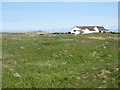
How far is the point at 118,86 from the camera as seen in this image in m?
14.1

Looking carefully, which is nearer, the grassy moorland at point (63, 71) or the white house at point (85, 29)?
the grassy moorland at point (63, 71)

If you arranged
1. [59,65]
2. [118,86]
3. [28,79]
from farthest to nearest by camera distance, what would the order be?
[59,65] → [28,79] → [118,86]

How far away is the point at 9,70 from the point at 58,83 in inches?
241

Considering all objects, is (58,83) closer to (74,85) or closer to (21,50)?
(74,85)

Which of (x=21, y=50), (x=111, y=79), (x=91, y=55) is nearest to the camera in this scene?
(x=111, y=79)

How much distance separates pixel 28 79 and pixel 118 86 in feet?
24.7

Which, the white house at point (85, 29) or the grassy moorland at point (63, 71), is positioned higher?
the white house at point (85, 29)

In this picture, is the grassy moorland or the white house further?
the white house

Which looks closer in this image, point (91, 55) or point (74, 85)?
point (74, 85)

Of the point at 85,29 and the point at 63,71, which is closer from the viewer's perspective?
the point at 63,71

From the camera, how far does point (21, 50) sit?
31562 mm

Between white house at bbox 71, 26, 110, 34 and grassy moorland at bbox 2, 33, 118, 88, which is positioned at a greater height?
white house at bbox 71, 26, 110, 34

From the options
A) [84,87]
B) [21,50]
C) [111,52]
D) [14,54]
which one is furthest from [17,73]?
[111,52]

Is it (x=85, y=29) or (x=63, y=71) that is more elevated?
(x=85, y=29)
